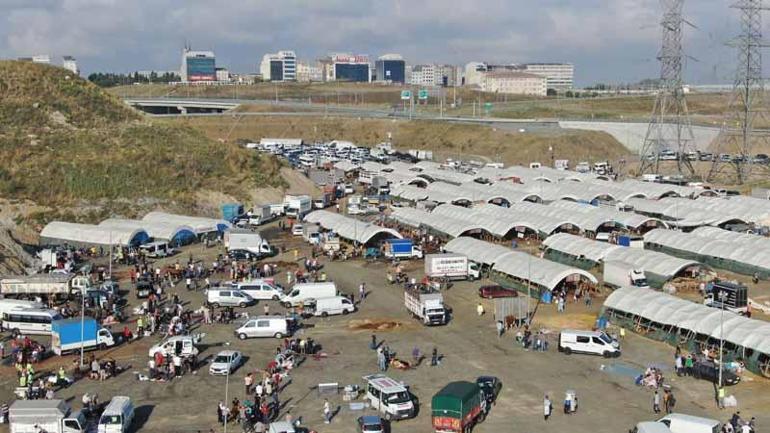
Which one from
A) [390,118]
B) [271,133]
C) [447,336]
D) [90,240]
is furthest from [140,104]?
[447,336]

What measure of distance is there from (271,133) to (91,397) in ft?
295

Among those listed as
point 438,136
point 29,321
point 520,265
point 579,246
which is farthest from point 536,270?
point 438,136

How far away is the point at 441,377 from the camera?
24.1m

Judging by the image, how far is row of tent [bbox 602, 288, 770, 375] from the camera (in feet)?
79.6

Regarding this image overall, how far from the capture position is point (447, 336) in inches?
1112

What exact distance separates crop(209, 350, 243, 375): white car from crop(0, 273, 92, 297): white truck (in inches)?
379

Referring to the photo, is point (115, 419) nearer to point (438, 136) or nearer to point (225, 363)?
point (225, 363)

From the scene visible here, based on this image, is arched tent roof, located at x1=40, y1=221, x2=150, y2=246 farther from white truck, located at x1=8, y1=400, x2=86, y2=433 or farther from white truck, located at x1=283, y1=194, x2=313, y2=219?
white truck, located at x1=8, y1=400, x2=86, y2=433

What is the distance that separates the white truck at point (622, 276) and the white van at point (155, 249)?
67.9ft

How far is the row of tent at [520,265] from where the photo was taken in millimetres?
32719

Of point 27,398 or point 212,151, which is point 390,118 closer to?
point 212,151

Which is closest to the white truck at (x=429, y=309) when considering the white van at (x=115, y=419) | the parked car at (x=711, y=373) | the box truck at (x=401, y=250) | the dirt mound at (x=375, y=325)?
the dirt mound at (x=375, y=325)

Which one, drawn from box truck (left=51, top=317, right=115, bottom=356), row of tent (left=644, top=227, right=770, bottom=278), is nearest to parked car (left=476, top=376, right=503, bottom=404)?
box truck (left=51, top=317, right=115, bottom=356)

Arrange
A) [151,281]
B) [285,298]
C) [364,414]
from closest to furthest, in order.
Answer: [364,414], [285,298], [151,281]
